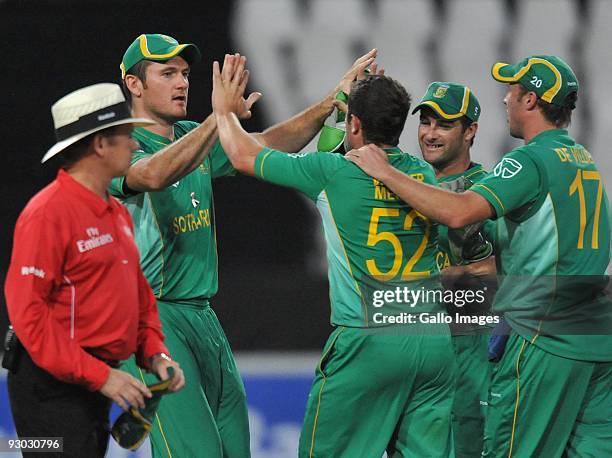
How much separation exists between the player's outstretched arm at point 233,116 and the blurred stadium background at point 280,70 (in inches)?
96.2

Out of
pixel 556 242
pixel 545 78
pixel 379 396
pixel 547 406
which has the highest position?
pixel 545 78

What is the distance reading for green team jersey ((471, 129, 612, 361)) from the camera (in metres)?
4.18

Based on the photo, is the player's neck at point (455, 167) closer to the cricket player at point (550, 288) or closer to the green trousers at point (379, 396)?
the cricket player at point (550, 288)

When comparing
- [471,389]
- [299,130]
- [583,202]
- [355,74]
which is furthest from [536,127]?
[471,389]

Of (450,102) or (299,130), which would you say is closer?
(299,130)

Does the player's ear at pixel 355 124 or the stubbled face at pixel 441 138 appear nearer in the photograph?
the player's ear at pixel 355 124

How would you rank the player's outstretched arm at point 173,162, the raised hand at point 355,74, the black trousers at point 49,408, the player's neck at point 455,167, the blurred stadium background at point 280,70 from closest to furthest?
the black trousers at point 49,408 → the player's outstretched arm at point 173,162 → the raised hand at point 355,74 → the player's neck at point 455,167 → the blurred stadium background at point 280,70

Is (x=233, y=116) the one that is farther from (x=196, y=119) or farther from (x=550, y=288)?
(x=196, y=119)

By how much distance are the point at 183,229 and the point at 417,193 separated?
1.10 meters

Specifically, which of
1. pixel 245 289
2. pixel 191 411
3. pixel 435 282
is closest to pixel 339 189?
pixel 435 282

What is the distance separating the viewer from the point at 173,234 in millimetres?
4500

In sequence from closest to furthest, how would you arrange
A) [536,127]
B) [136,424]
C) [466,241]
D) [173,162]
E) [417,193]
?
1. [136,424]
2. [417,193]
3. [173,162]
4. [536,127]
5. [466,241]

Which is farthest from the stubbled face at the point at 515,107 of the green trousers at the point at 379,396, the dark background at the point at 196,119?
the dark background at the point at 196,119

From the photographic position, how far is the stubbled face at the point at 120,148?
11.1ft
